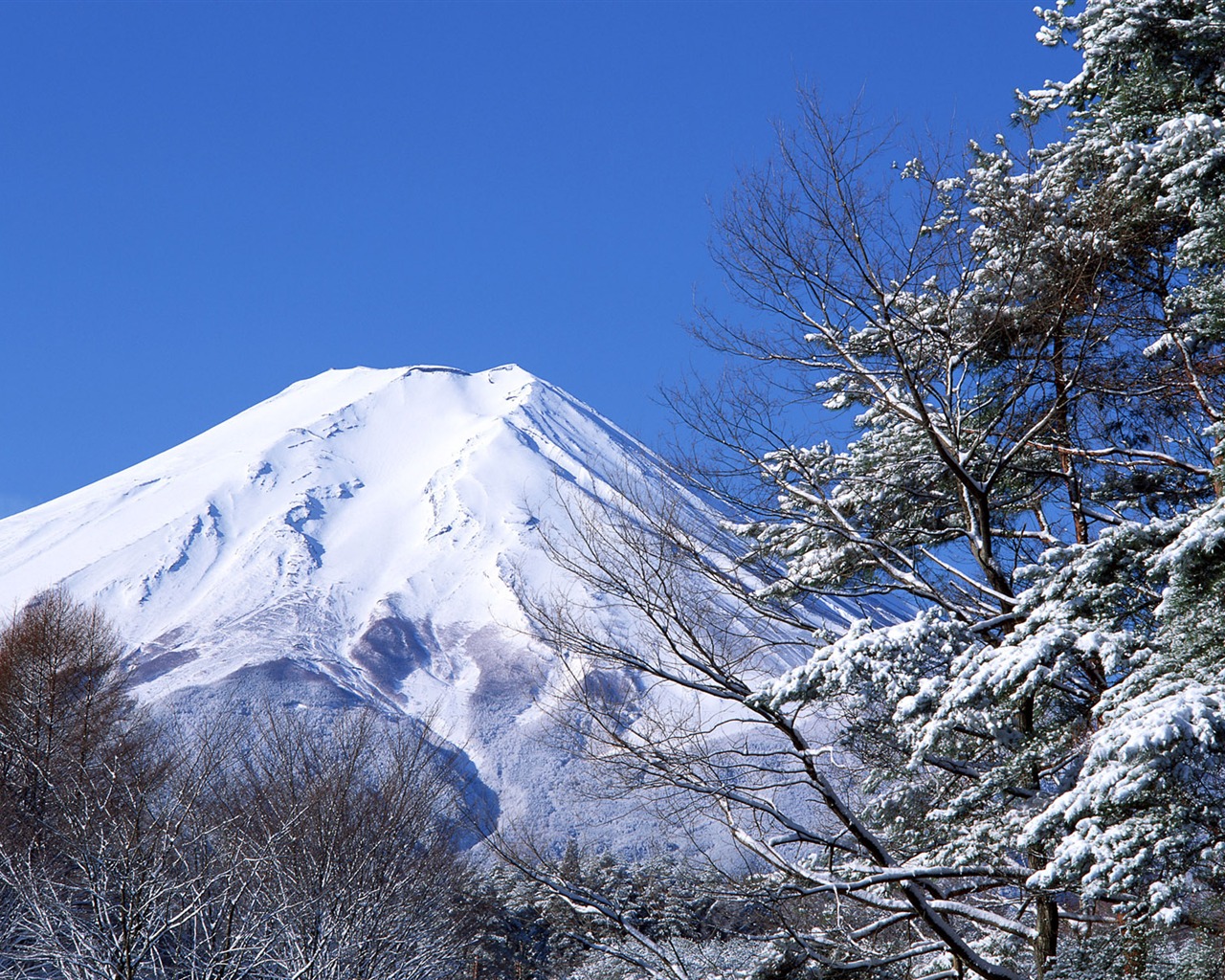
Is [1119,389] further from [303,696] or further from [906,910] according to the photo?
[303,696]

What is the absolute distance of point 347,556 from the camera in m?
111

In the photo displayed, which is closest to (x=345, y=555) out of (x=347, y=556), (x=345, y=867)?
(x=347, y=556)

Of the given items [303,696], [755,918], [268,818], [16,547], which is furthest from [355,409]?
[755,918]

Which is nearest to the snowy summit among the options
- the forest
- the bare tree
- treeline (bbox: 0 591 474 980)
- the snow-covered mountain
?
the snow-covered mountain

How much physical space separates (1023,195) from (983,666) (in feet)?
10.7

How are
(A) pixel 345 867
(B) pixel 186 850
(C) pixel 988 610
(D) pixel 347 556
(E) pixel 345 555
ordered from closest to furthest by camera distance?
(C) pixel 988 610 → (B) pixel 186 850 → (A) pixel 345 867 → (D) pixel 347 556 → (E) pixel 345 555

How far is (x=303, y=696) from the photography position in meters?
77.1

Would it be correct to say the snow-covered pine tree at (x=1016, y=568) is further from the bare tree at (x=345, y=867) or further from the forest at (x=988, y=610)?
the bare tree at (x=345, y=867)

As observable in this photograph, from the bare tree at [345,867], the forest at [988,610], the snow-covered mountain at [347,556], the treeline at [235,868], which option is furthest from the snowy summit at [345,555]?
the forest at [988,610]

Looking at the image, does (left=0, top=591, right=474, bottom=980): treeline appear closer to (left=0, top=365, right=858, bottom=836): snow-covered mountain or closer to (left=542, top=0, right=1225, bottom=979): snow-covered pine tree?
(left=542, top=0, right=1225, bottom=979): snow-covered pine tree

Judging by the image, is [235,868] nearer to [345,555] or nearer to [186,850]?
[186,850]

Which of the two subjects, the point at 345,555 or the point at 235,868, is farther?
the point at 345,555

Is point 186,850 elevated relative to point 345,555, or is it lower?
lower

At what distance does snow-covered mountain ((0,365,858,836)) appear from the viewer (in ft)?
266
